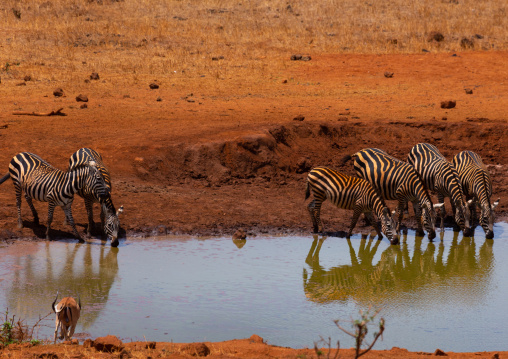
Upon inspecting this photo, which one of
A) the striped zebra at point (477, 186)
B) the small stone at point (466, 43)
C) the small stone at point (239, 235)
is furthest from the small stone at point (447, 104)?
the small stone at point (239, 235)

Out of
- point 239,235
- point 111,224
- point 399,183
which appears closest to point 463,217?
point 399,183

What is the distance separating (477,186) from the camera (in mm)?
13164

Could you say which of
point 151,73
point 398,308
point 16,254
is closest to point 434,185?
point 398,308

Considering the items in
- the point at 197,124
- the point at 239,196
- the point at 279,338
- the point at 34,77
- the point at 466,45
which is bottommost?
the point at 279,338

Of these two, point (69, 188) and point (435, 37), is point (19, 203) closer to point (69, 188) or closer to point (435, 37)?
point (69, 188)

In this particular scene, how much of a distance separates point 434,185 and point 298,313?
20.7 feet

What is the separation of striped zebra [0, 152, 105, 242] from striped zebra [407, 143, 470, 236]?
636cm

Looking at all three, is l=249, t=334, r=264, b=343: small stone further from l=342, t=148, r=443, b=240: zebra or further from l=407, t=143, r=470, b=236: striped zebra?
l=407, t=143, r=470, b=236: striped zebra

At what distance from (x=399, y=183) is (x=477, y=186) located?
1.59 meters

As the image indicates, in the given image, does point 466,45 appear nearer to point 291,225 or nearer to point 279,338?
point 291,225

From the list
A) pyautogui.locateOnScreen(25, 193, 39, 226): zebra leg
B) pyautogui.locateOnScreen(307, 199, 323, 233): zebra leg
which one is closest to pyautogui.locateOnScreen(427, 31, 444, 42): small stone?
pyautogui.locateOnScreen(307, 199, 323, 233): zebra leg

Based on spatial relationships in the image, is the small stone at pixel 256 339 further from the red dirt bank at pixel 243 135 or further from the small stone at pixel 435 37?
the small stone at pixel 435 37

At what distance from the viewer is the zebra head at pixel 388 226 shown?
11852 mm

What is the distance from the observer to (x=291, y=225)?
42.6 feet
